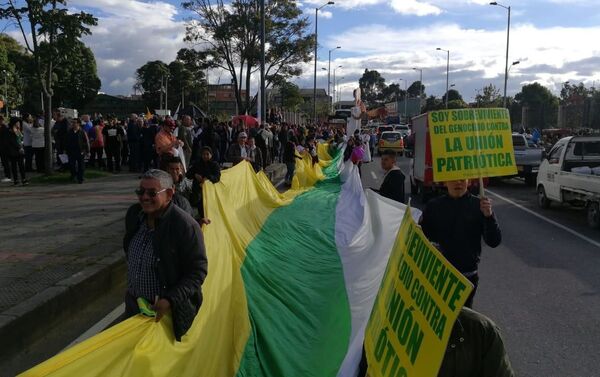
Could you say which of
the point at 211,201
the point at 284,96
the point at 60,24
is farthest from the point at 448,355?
the point at 284,96

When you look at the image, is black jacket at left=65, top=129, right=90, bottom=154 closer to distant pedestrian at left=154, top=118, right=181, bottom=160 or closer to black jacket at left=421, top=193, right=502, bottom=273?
distant pedestrian at left=154, top=118, right=181, bottom=160

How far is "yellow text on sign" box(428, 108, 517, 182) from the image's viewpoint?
4.13 meters

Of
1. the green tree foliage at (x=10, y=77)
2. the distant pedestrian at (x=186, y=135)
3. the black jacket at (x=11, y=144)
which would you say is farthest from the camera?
the green tree foliage at (x=10, y=77)

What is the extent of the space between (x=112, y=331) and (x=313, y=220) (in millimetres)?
7628

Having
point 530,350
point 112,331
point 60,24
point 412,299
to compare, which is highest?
point 60,24

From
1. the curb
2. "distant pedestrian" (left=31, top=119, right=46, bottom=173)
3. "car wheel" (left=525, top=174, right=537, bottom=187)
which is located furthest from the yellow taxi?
the curb

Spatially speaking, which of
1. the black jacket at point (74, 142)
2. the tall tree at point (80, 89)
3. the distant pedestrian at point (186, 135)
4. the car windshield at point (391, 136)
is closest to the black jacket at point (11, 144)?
the black jacket at point (74, 142)

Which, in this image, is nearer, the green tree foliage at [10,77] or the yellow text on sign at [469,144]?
the yellow text on sign at [469,144]

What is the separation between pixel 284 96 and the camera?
4691 cm

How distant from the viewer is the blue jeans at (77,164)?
51.1ft

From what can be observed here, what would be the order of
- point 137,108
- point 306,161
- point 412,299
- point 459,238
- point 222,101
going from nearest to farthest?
point 412,299 < point 459,238 < point 306,161 < point 137,108 < point 222,101

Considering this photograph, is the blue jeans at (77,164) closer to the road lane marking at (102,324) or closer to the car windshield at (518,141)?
the road lane marking at (102,324)

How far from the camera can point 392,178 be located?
24.5 ft

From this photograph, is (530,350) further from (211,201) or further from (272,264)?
(211,201)
